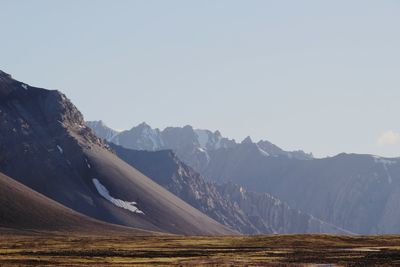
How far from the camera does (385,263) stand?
11338cm

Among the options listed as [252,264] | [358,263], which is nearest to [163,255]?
[252,264]

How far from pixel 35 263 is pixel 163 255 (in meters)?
35.5

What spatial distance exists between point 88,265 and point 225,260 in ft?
87.1

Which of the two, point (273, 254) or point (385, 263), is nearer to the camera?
point (385, 263)

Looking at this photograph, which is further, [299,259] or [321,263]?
[299,259]

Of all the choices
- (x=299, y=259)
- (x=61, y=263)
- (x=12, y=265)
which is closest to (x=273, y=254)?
(x=299, y=259)

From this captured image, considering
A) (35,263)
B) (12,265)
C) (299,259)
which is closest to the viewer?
(12,265)

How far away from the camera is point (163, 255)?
142750 mm

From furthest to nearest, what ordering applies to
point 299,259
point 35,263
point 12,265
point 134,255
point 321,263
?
point 134,255 < point 299,259 < point 321,263 < point 35,263 < point 12,265

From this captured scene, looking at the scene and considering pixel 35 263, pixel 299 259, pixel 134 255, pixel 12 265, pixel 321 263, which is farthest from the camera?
pixel 134 255

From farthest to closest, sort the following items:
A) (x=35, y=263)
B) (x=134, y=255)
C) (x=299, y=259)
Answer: (x=134, y=255), (x=299, y=259), (x=35, y=263)

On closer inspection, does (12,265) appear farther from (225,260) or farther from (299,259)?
(299,259)

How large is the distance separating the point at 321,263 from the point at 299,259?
9312mm

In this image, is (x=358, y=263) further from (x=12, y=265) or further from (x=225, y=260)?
(x=12, y=265)
